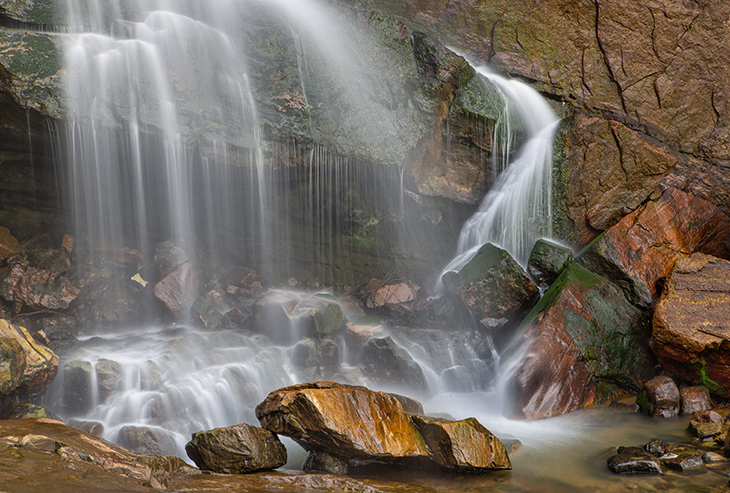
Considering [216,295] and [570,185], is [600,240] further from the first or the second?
[216,295]

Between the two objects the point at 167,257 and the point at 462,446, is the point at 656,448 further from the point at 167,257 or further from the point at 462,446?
the point at 167,257

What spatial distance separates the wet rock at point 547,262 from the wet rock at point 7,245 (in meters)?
10.7

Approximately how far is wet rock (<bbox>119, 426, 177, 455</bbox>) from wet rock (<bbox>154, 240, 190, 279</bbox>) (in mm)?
4751

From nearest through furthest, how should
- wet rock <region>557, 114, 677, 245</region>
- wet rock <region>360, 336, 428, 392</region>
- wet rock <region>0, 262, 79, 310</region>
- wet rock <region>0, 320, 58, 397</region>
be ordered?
1. wet rock <region>0, 320, 58, 397</region>
2. wet rock <region>360, 336, 428, 392</region>
3. wet rock <region>0, 262, 79, 310</region>
4. wet rock <region>557, 114, 677, 245</region>

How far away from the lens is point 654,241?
34.1 ft

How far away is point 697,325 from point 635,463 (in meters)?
3.59

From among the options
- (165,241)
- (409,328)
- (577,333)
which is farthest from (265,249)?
(577,333)

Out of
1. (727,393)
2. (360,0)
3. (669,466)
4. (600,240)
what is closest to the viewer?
(669,466)

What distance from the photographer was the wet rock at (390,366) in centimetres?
873

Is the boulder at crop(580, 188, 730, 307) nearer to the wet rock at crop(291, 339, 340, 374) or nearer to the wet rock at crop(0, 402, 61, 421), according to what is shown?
the wet rock at crop(291, 339, 340, 374)

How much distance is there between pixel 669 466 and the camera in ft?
19.0

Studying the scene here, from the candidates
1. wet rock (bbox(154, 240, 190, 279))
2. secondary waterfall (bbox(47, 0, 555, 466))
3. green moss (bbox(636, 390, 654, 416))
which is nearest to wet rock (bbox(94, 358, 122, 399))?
secondary waterfall (bbox(47, 0, 555, 466))

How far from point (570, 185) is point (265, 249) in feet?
23.4

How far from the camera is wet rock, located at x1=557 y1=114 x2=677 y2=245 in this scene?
10766mm
